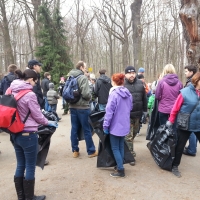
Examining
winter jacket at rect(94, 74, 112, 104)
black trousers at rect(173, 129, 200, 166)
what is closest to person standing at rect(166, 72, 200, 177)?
black trousers at rect(173, 129, 200, 166)

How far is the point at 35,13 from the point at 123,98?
16.7 m

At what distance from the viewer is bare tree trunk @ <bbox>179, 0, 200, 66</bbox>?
18.5ft

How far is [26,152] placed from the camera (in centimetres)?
288

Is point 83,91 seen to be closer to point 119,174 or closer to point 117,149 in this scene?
point 117,149

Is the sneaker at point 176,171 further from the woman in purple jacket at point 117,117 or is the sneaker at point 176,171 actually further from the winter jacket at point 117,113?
the winter jacket at point 117,113

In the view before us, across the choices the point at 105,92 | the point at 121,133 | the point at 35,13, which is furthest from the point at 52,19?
the point at 121,133

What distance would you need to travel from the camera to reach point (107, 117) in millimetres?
3699

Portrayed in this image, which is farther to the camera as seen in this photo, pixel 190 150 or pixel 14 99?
pixel 190 150

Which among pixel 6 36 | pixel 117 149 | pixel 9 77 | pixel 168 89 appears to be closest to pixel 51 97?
pixel 9 77

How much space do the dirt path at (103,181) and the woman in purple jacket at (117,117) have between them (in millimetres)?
348

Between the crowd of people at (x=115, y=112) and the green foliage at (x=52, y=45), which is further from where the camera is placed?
the green foliage at (x=52, y=45)

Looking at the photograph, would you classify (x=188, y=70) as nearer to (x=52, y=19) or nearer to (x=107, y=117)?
(x=107, y=117)

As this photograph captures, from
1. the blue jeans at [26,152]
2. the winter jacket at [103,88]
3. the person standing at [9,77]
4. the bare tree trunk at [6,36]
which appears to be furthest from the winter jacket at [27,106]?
the bare tree trunk at [6,36]

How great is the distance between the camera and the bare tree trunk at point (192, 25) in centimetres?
564
